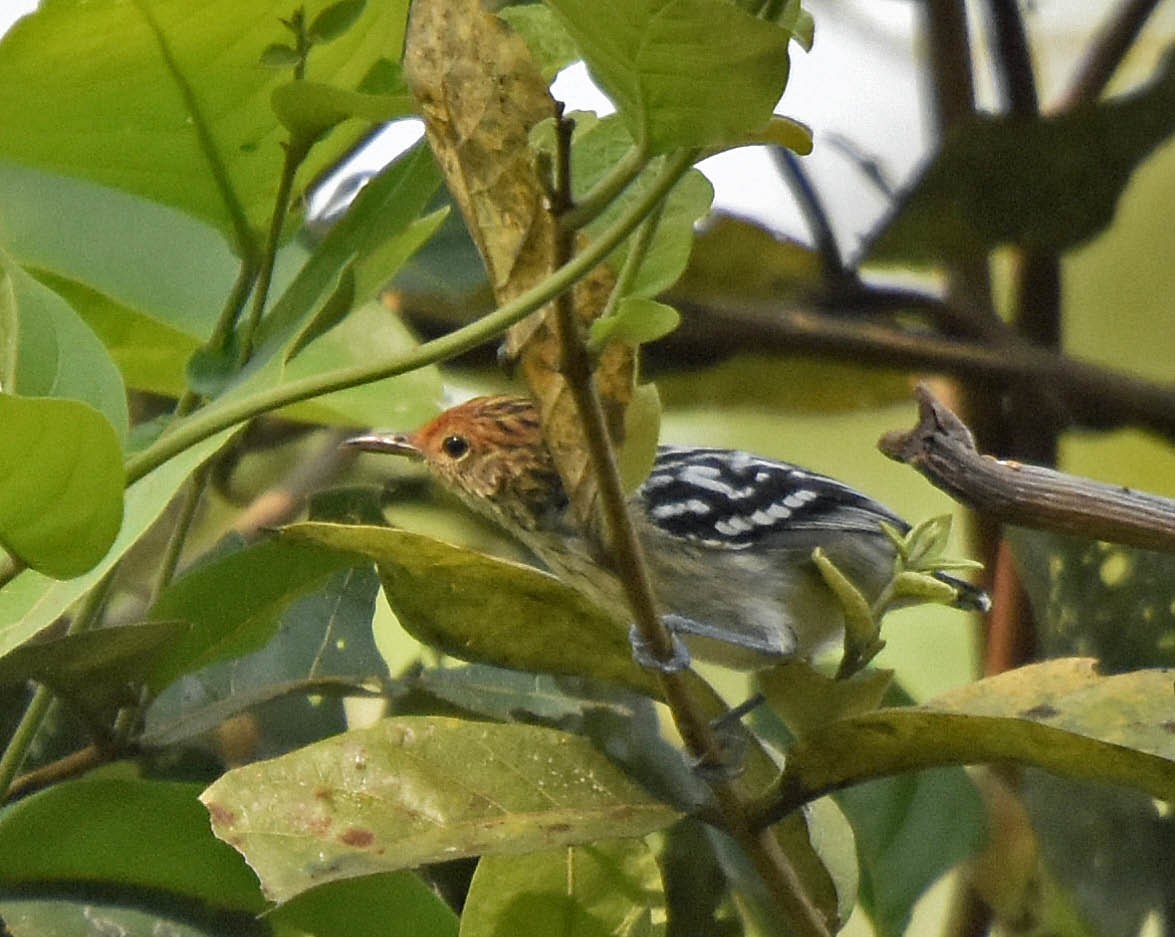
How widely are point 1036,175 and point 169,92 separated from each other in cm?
139

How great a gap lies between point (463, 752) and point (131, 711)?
0.27 meters

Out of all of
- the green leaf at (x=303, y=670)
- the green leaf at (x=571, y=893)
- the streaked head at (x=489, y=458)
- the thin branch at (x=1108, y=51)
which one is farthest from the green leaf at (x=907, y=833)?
the thin branch at (x=1108, y=51)

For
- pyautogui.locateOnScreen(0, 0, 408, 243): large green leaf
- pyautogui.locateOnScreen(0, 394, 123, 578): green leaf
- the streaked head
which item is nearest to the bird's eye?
the streaked head

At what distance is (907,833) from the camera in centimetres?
131

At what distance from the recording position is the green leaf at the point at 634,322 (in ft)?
2.35

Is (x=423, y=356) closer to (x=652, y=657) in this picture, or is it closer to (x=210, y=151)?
(x=652, y=657)

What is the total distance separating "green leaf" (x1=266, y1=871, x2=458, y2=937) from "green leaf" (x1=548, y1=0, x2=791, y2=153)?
56cm

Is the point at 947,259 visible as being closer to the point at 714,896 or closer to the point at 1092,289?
the point at 1092,289

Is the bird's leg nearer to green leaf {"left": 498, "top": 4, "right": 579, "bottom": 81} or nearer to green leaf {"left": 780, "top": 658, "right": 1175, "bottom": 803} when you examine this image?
green leaf {"left": 780, "top": 658, "right": 1175, "bottom": 803}

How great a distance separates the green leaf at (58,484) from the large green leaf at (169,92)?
0.99 feet

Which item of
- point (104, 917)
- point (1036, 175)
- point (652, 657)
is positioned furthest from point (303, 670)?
point (1036, 175)

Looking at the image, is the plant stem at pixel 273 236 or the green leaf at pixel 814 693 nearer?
the plant stem at pixel 273 236

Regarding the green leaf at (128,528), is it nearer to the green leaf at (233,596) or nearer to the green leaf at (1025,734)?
the green leaf at (233,596)

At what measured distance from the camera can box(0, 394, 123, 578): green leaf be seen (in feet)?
2.40
